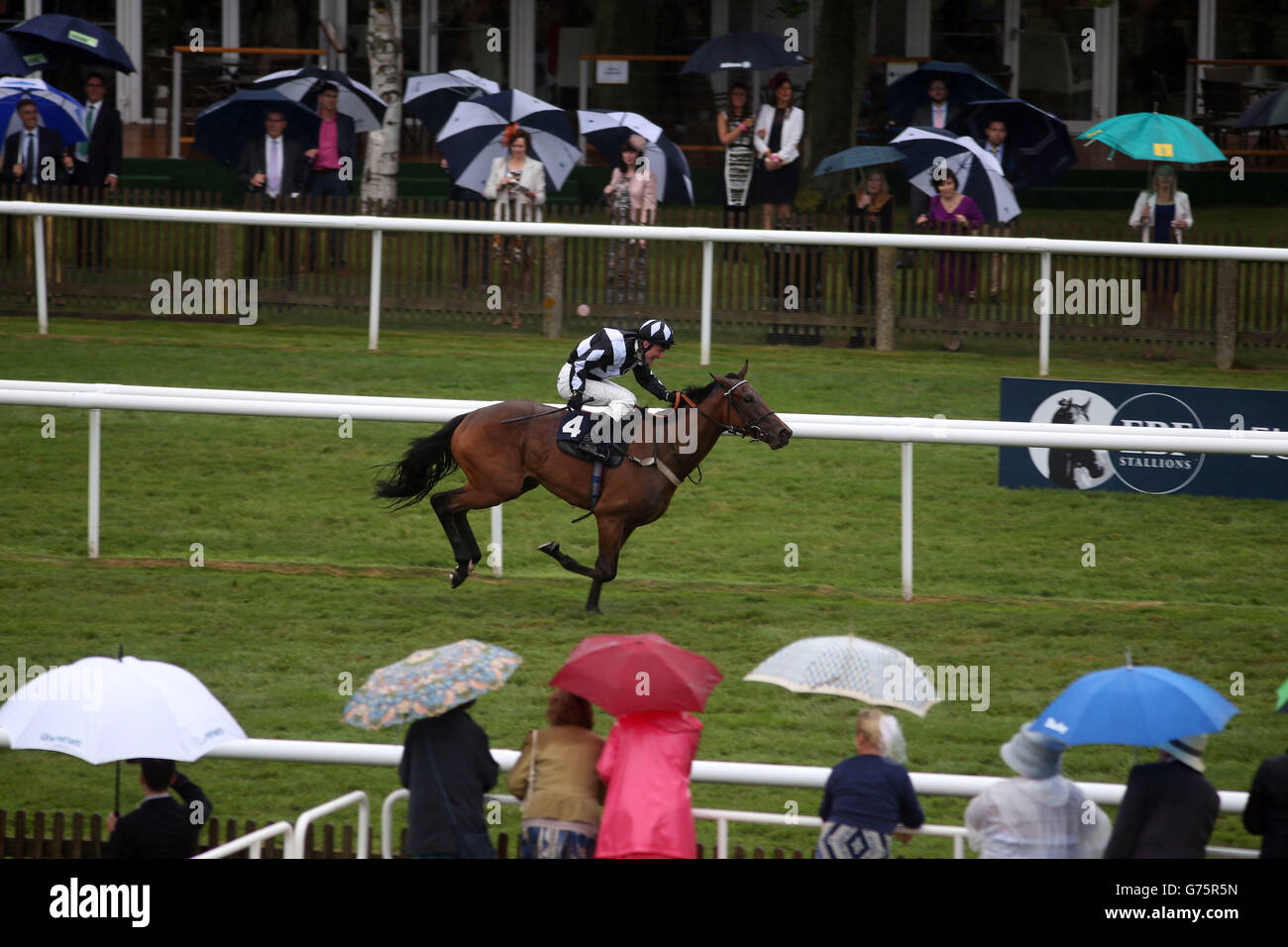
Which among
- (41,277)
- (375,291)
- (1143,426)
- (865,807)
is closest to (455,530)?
(865,807)

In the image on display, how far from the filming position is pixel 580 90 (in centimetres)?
2031

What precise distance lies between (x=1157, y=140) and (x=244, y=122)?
24.2 feet

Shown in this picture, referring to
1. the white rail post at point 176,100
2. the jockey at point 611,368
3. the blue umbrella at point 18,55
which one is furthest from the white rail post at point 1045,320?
the white rail post at point 176,100

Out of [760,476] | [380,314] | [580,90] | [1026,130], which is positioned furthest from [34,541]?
[580,90]

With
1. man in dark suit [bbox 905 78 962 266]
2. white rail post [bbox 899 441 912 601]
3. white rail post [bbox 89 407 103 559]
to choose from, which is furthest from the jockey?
man in dark suit [bbox 905 78 962 266]

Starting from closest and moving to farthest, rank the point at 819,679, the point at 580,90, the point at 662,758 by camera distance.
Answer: the point at 662,758, the point at 819,679, the point at 580,90

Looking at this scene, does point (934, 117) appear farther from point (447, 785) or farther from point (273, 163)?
point (447, 785)

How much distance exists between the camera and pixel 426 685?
176 inches

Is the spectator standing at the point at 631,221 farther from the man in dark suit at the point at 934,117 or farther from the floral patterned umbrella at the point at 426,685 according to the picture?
the floral patterned umbrella at the point at 426,685

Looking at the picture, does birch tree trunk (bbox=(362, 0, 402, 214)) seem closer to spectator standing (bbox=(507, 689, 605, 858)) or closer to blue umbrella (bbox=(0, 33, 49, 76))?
blue umbrella (bbox=(0, 33, 49, 76))

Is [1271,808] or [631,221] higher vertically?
[631,221]

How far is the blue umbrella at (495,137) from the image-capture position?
13328mm
